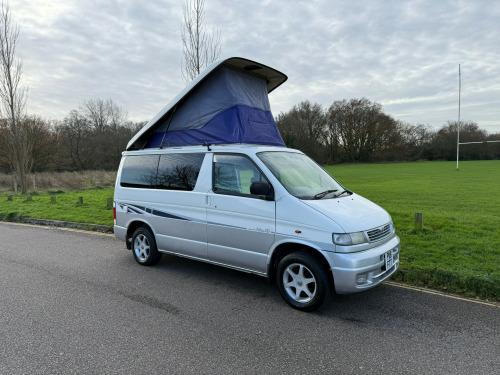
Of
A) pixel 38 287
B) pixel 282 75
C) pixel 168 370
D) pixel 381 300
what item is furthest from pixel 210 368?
pixel 282 75

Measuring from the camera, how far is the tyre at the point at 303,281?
3.83 m

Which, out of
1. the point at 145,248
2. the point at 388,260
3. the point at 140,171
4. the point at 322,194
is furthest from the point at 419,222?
the point at 140,171

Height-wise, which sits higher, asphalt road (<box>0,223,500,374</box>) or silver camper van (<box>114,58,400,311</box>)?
silver camper van (<box>114,58,400,311</box>)

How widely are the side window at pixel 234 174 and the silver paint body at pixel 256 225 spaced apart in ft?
0.26

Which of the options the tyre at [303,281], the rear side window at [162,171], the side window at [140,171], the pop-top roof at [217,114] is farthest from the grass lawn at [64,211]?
the tyre at [303,281]

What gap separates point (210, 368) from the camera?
2.88 metres

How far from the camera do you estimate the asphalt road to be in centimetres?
294

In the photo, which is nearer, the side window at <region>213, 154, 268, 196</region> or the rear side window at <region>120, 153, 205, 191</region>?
the side window at <region>213, 154, 268, 196</region>

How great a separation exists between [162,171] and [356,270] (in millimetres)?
3466

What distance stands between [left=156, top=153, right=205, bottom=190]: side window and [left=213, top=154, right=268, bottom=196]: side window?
1.26 ft

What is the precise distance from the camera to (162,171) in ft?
18.3

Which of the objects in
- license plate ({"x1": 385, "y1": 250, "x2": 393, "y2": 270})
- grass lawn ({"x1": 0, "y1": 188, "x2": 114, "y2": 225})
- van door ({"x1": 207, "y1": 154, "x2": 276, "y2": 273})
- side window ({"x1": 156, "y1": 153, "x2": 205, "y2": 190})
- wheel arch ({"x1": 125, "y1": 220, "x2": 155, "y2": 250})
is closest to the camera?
license plate ({"x1": 385, "y1": 250, "x2": 393, "y2": 270})

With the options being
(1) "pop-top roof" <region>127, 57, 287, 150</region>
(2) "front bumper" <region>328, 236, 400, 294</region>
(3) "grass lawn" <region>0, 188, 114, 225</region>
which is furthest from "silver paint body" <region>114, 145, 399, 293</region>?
(3) "grass lawn" <region>0, 188, 114, 225</region>

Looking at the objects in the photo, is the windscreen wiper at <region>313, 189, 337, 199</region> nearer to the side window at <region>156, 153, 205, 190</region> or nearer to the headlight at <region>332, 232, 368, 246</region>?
the headlight at <region>332, 232, 368, 246</region>
